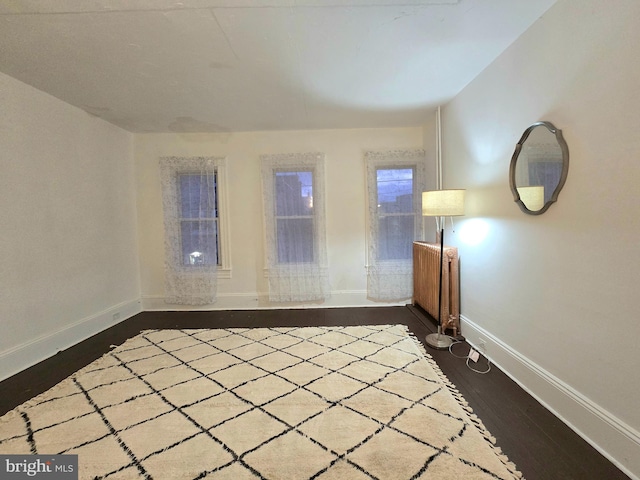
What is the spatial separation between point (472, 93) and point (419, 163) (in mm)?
1246

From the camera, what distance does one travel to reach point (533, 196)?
189cm

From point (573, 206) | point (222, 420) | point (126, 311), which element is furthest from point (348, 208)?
point (126, 311)

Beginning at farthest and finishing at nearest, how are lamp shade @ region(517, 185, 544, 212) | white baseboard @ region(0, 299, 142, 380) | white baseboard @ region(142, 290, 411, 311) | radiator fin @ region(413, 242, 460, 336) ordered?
white baseboard @ region(142, 290, 411, 311) → radiator fin @ region(413, 242, 460, 336) → white baseboard @ region(0, 299, 142, 380) → lamp shade @ region(517, 185, 544, 212)

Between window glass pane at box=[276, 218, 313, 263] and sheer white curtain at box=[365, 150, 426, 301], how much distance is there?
0.88 metres

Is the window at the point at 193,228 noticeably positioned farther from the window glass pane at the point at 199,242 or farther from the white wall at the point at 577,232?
the white wall at the point at 577,232

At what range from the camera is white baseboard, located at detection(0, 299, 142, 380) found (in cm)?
231

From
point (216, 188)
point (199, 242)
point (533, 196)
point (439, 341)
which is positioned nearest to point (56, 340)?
point (199, 242)

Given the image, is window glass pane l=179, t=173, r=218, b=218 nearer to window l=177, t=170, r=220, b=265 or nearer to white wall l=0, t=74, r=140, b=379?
window l=177, t=170, r=220, b=265

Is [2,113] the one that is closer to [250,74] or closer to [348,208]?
[250,74]

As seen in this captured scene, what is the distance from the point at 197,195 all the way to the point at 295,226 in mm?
1475

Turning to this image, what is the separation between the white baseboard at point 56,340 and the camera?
2.31 meters

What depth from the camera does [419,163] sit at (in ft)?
Answer: 12.5

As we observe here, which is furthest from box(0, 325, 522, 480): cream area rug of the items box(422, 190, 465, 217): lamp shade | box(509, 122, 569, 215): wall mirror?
box(509, 122, 569, 215): wall mirror

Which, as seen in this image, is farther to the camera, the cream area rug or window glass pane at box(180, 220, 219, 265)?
window glass pane at box(180, 220, 219, 265)
